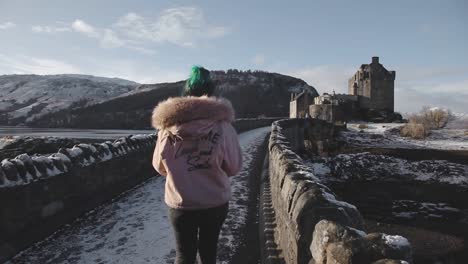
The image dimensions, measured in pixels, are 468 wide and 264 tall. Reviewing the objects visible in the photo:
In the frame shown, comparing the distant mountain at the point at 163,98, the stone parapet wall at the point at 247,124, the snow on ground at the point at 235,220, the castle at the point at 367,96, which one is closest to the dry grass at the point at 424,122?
the castle at the point at 367,96

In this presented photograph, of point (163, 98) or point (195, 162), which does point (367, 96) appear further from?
point (163, 98)

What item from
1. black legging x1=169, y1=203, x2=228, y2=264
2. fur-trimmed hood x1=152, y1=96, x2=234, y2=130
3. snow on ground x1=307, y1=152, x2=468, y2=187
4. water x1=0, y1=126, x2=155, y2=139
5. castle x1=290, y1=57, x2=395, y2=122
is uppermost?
castle x1=290, y1=57, x2=395, y2=122

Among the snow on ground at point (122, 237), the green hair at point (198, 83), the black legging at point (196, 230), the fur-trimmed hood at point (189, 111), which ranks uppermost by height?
the green hair at point (198, 83)

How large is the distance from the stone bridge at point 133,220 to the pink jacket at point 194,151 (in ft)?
2.67

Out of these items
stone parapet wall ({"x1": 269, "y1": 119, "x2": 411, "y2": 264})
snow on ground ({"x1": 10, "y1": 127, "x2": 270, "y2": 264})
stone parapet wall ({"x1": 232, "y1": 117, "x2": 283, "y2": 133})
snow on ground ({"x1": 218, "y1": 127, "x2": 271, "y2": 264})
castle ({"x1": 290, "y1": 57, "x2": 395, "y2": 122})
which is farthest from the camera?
castle ({"x1": 290, "y1": 57, "x2": 395, "y2": 122})

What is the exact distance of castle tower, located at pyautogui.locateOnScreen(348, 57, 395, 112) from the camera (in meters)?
53.1

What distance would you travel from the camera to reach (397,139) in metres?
32.5

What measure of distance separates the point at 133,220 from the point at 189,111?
3837 millimetres

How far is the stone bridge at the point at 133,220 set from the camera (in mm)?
2836

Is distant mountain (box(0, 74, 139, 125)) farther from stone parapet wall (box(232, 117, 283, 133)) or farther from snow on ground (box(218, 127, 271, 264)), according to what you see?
snow on ground (box(218, 127, 271, 264))

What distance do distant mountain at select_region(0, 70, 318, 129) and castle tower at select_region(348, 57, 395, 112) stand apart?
27.1 metres

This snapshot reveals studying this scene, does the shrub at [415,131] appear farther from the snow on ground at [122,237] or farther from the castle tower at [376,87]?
the snow on ground at [122,237]

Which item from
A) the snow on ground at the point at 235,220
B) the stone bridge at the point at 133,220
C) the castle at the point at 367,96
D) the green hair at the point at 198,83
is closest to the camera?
the stone bridge at the point at 133,220

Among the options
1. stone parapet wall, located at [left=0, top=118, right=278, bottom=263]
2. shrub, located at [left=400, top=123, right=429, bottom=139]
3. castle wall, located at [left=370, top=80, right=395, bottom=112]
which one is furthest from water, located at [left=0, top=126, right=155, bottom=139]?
castle wall, located at [left=370, top=80, right=395, bottom=112]
